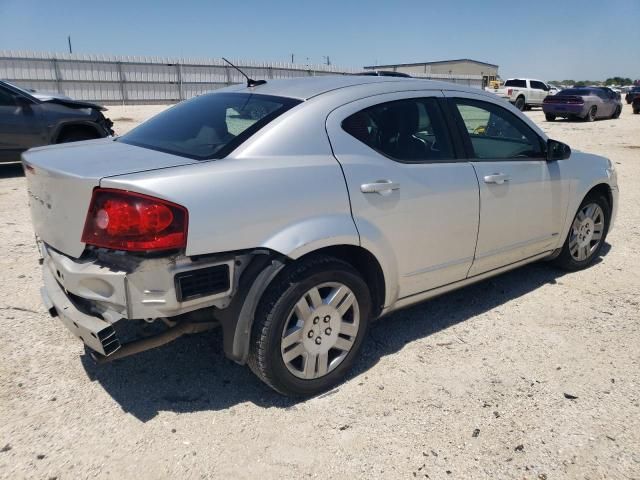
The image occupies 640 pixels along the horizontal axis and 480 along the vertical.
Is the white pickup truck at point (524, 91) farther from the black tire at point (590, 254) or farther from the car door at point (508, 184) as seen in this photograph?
the car door at point (508, 184)

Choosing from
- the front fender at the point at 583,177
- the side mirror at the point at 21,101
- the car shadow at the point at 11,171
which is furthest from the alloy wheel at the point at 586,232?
the car shadow at the point at 11,171

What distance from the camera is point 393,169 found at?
3.01 meters

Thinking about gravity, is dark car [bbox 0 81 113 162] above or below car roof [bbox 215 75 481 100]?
below

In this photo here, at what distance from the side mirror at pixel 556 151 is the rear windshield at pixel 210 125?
2.15m

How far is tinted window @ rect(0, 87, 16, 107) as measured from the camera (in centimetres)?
853

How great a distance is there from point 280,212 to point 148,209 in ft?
2.01

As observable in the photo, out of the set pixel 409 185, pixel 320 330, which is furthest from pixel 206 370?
pixel 409 185

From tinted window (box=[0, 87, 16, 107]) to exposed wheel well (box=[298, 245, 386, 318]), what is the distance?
7.95m

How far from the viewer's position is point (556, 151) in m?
4.00

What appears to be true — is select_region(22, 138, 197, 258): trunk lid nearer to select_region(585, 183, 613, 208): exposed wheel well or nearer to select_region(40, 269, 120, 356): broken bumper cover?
select_region(40, 269, 120, 356): broken bumper cover

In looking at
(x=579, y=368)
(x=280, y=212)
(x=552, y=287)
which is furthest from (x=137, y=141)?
(x=552, y=287)

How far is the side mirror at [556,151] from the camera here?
3.97 m

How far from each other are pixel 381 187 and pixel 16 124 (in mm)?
7858

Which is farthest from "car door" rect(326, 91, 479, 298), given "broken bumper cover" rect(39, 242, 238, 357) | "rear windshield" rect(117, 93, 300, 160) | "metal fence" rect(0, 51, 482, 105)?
"metal fence" rect(0, 51, 482, 105)
